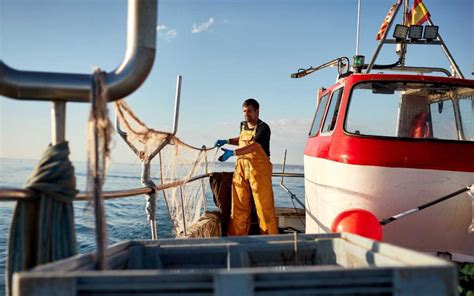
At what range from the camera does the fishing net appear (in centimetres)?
343

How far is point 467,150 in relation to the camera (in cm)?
380

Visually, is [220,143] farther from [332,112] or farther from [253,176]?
[332,112]

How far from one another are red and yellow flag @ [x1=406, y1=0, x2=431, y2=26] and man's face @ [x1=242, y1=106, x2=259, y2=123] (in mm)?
2353

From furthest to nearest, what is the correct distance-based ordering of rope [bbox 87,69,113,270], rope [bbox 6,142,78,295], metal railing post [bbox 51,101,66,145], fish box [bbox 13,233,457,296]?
metal railing post [bbox 51,101,66,145], rope [bbox 6,142,78,295], rope [bbox 87,69,113,270], fish box [bbox 13,233,457,296]

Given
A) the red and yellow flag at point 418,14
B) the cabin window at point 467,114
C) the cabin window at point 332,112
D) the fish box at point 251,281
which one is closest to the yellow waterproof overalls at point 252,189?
the cabin window at point 332,112

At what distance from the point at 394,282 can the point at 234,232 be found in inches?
180

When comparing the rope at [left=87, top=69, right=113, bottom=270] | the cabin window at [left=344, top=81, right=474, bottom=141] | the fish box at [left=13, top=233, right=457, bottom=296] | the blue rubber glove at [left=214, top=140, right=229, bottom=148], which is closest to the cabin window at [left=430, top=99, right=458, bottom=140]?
the cabin window at [left=344, top=81, right=474, bottom=141]

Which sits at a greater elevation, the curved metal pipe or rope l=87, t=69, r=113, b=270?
the curved metal pipe

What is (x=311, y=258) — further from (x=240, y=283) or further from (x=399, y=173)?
(x=399, y=173)

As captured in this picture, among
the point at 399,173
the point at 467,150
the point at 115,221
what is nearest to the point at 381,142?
the point at 399,173

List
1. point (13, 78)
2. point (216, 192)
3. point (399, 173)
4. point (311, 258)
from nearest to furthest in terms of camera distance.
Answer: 1. point (13, 78)
2. point (311, 258)
3. point (399, 173)
4. point (216, 192)

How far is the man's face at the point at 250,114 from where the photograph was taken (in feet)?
17.9

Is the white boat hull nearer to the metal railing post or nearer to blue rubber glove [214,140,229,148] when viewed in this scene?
blue rubber glove [214,140,229,148]

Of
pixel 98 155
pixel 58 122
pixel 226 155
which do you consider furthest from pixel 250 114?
pixel 98 155
